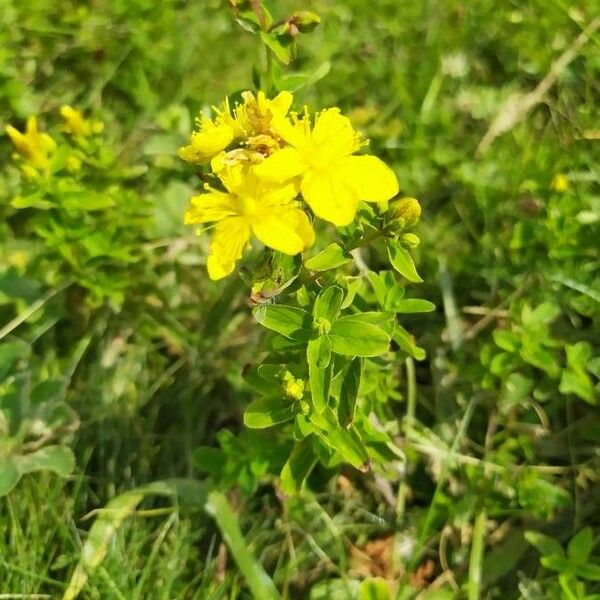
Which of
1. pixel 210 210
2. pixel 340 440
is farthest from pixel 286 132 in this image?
pixel 340 440

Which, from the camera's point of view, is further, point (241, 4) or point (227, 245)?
point (241, 4)

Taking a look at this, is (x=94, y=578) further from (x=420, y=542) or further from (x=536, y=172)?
(x=536, y=172)

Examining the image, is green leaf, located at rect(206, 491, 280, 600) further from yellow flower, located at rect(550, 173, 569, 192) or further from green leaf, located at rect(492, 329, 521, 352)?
yellow flower, located at rect(550, 173, 569, 192)

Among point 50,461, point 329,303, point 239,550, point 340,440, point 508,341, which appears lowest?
point 239,550

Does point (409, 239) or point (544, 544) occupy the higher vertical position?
point (409, 239)

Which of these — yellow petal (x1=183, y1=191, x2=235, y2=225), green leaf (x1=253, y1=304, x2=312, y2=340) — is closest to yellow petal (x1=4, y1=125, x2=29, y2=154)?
yellow petal (x1=183, y1=191, x2=235, y2=225)

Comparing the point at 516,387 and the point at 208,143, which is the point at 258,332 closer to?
the point at 516,387

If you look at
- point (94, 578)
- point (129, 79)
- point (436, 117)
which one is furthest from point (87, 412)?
point (436, 117)
